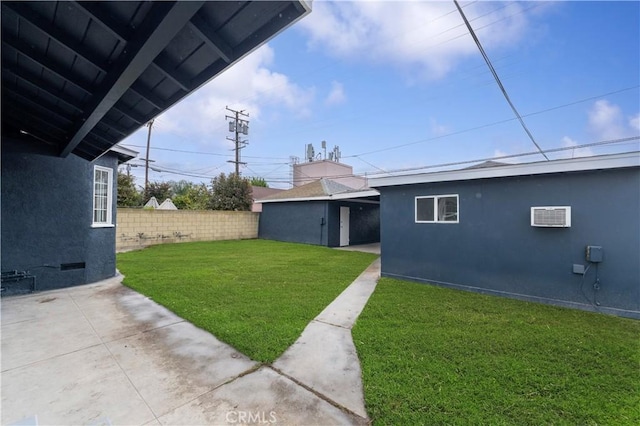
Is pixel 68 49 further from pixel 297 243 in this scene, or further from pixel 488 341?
pixel 297 243

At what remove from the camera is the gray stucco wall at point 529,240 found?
4531 millimetres

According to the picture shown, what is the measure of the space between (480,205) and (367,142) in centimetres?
1654

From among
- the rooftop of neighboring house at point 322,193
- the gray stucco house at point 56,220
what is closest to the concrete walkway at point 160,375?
the gray stucco house at point 56,220

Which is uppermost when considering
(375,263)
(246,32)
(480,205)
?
(246,32)

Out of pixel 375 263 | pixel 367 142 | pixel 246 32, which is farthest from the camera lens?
pixel 367 142

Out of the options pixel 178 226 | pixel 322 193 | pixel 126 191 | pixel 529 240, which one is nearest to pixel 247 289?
pixel 529 240

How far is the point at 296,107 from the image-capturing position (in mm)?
15188

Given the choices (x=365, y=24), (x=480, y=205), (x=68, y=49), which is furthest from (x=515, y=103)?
(x=68, y=49)

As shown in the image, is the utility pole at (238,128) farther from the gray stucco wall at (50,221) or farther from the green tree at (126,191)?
the gray stucco wall at (50,221)

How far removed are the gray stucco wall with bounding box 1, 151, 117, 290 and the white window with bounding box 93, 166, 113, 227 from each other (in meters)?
0.22

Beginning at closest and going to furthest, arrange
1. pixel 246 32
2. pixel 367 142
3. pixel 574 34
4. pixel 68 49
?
pixel 246 32
pixel 68 49
pixel 574 34
pixel 367 142

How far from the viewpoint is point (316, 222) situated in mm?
14828

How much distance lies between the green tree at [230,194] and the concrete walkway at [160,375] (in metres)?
16.2

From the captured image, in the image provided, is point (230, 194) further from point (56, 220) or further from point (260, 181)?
point (56, 220)
